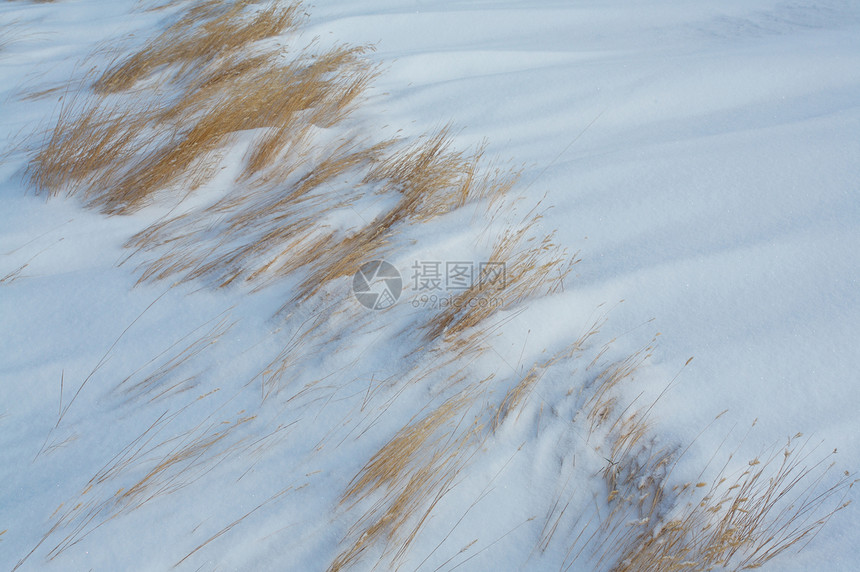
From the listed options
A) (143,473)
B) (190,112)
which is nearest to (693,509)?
(143,473)

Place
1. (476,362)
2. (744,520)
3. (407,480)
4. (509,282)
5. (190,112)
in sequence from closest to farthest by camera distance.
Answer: (744,520) < (407,480) < (476,362) < (509,282) < (190,112)

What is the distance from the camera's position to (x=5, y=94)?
3738mm

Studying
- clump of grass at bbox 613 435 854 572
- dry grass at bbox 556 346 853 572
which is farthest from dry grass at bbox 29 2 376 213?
clump of grass at bbox 613 435 854 572

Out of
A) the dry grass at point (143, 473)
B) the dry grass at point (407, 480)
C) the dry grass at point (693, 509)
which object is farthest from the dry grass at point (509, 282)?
the dry grass at point (143, 473)

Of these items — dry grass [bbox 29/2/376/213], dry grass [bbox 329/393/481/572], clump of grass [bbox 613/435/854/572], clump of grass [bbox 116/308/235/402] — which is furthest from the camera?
dry grass [bbox 29/2/376/213]

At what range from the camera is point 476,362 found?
6.07 feet

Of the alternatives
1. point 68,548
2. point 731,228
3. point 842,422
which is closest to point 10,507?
point 68,548

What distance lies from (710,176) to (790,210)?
38 centimetres

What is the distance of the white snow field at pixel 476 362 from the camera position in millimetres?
1526

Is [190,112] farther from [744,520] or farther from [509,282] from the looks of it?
[744,520]

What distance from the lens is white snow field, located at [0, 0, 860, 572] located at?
5.01ft

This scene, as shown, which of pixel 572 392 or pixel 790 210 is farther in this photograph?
pixel 790 210

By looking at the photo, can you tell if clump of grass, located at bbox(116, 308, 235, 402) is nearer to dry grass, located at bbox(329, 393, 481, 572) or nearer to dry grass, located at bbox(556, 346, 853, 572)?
dry grass, located at bbox(329, 393, 481, 572)

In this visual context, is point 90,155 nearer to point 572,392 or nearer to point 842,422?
point 572,392
